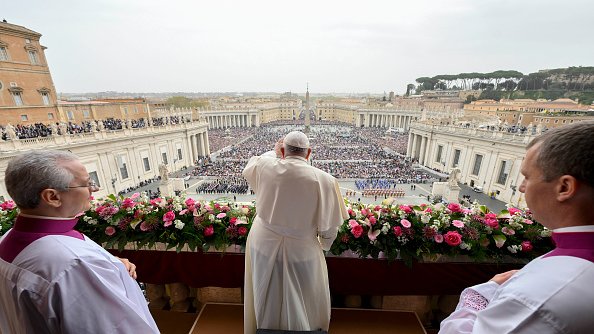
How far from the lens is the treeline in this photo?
155 feet

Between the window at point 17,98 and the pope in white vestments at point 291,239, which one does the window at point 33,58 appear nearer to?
the window at point 17,98

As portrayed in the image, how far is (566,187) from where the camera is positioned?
875 mm

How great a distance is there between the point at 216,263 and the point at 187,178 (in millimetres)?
19418

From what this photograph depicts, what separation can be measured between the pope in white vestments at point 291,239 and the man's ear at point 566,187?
1.25 meters

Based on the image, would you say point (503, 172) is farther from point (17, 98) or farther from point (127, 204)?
point (17, 98)

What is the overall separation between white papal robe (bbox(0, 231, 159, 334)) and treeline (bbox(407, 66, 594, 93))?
224ft

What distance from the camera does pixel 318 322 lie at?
2229 millimetres

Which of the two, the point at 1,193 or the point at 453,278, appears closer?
the point at 453,278

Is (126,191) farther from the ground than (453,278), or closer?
closer

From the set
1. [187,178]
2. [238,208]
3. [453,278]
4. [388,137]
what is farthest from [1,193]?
[388,137]

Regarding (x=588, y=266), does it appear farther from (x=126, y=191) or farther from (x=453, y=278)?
(x=126, y=191)

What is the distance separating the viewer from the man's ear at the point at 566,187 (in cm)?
85

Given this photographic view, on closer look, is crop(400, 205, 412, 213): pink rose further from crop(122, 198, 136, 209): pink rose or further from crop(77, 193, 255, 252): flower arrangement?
crop(122, 198, 136, 209): pink rose

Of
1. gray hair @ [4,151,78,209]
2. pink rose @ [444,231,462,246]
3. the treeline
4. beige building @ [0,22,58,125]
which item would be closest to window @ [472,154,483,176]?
pink rose @ [444,231,462,246]
